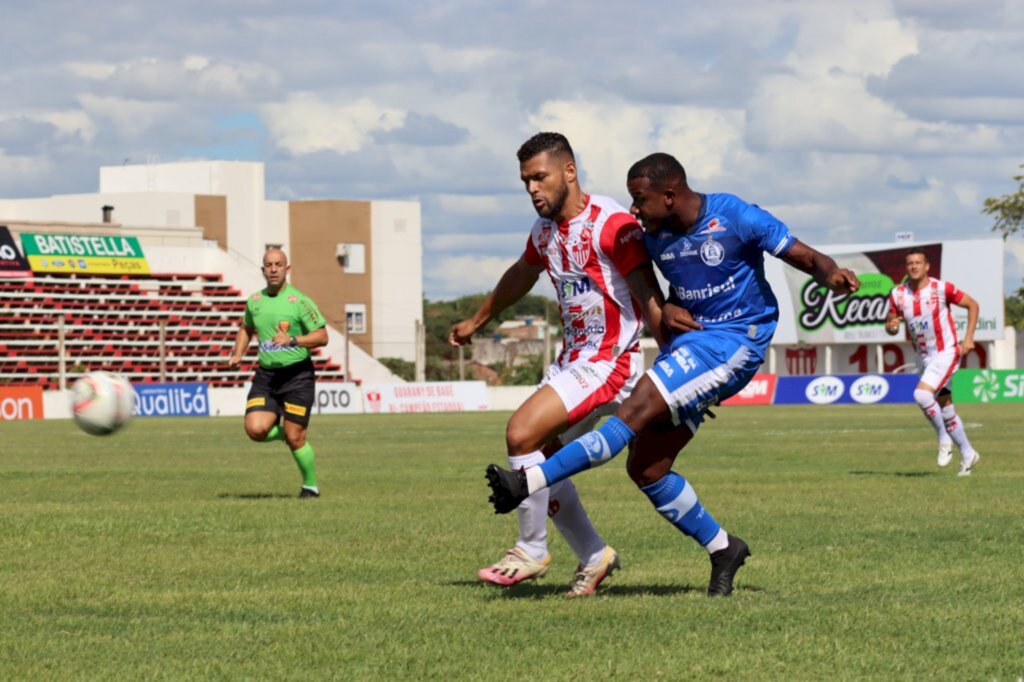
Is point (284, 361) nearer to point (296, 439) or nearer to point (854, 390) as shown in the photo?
point (296, 439)

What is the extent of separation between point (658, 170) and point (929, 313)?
10064 millimetres

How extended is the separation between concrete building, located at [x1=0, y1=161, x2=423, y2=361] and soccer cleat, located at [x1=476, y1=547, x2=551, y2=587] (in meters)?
87.5

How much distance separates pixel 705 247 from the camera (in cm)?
757

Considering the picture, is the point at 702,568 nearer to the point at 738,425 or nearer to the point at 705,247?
the point at 705,247

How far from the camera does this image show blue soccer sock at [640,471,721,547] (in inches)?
305

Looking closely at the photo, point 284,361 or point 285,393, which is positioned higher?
point 284,361

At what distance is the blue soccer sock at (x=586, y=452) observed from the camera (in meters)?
7.21

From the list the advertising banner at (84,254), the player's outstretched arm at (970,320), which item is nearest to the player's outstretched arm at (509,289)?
the player's outstretched arm at (970,320)

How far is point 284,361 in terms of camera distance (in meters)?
14.9

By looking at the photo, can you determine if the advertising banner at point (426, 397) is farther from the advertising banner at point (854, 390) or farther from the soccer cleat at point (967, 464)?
the soccer cleat at point (967, 464)

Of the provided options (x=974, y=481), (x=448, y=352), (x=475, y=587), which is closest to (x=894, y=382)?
(x=974, y=481)


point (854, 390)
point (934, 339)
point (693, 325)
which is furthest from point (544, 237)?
point (854, 390)

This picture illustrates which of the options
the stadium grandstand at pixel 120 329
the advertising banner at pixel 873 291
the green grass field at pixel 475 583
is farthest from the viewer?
the advertising banner at pixel 873 291

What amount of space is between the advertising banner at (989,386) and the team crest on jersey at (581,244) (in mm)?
50167
